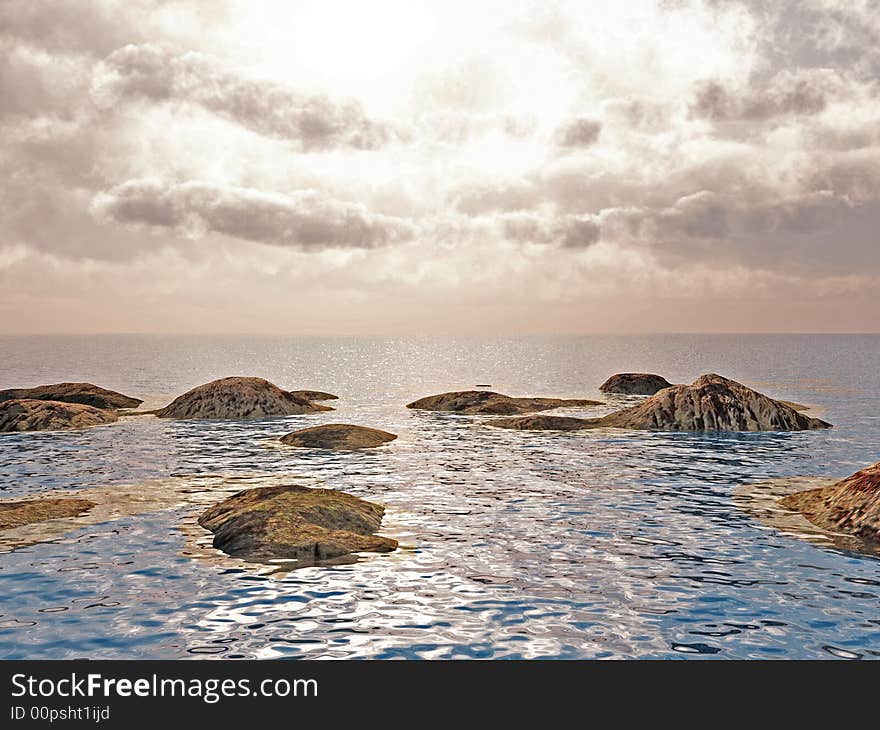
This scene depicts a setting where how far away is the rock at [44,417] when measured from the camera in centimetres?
3803

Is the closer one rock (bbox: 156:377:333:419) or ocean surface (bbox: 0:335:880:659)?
ocean surface (bbox: 0:335:880:659)

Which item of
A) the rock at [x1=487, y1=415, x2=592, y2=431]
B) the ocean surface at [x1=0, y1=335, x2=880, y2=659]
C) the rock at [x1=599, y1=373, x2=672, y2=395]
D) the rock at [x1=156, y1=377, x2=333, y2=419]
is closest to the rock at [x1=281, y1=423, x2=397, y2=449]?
the ocean surface at [x1=0, y1=335, x2=880, y2=659]

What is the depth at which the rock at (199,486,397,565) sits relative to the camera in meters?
15.6

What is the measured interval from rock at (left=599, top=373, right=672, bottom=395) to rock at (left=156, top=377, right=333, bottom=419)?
1066 inches

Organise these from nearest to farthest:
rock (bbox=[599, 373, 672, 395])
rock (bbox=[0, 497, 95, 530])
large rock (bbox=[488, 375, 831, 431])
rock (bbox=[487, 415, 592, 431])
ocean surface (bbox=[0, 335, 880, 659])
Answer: ocean surface (bbox=[0, 335, 880, 659]) → rock (bbox=[0, 497, 95, 530]) → large rock (bbox=[488, 375, 831, 431]) → rock (bbox=[487, 415, 592, 431]) → rock (bbox=[599, 373, 672, 395])

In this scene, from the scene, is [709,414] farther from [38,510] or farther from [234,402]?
[38,510]

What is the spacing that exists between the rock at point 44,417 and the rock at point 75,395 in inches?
261

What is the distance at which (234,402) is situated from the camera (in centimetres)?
4419

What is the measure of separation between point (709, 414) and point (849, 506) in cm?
1988

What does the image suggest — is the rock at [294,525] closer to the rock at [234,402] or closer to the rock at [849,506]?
the rock at [849,506]

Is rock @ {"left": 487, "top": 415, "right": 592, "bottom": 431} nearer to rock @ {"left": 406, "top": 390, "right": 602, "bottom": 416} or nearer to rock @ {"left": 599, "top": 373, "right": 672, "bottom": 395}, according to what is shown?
rock @ {"left": 406, "top": 390, "right": 602, "bottom": 416}

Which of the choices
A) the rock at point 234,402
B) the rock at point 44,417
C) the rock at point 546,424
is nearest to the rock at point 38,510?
the rock at point 44,417

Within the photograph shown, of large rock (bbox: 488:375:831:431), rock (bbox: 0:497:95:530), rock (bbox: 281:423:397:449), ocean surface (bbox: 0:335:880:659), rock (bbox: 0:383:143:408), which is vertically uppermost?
rock (bbox: 0:383:143:408)

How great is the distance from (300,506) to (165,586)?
4.13 metres
